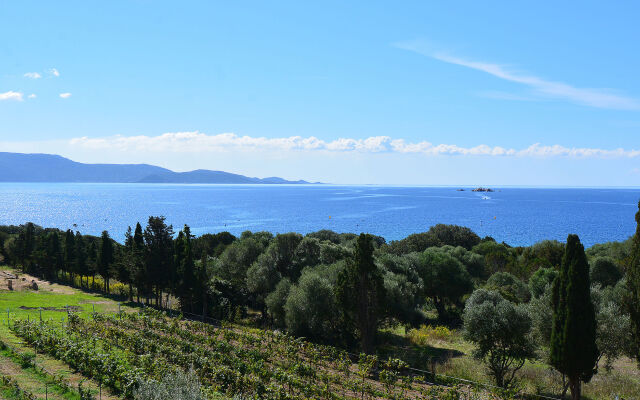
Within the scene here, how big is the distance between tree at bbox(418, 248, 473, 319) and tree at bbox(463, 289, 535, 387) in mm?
20209

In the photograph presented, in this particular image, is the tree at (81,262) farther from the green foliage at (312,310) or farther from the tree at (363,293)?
the tree at (363,293)

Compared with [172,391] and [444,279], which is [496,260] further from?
[172,391]

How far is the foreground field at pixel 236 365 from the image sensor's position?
18219 millimetres

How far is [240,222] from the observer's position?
Answer: 14700 cm

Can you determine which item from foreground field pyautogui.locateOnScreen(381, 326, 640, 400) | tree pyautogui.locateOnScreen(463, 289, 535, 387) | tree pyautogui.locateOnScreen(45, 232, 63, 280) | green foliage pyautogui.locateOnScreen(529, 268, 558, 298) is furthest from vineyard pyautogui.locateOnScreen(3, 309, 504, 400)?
tree pyautogui.locateOnScreen(45, 232, 63, 280)

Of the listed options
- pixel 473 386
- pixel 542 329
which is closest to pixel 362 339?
pixel 473 386

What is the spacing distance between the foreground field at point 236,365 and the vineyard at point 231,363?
56mm

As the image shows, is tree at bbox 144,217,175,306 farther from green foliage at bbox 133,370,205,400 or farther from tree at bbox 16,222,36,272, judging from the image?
tree at bbox 16,222,36,272

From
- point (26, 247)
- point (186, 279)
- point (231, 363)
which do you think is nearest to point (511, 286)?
point (186, 279)

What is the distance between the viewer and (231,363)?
21016mm

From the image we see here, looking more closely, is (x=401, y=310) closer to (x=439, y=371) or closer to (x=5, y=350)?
(x=439, y=371)

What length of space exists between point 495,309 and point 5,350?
88.6 feet

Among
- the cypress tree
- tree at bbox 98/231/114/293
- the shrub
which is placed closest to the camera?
the cypress tree

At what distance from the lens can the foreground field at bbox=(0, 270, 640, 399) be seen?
18.2m
